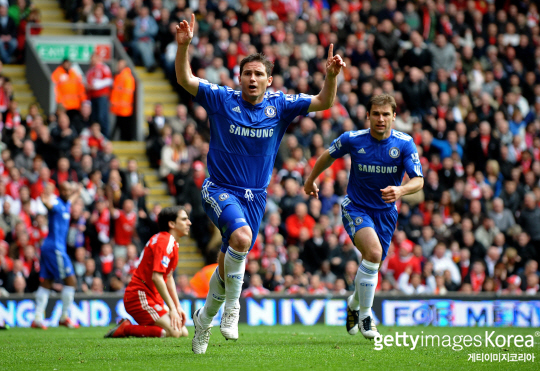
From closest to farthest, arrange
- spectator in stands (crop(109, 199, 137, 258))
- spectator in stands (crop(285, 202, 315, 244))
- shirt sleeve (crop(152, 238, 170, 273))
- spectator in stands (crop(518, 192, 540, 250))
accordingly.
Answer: shirt sleeve (crop(152, 238, 170, 273))
spectator in stands (crop(109, 199, 137, 258))
spectator in stands (crop(285, 202, 315, 244))
spectator in stands (crop(518, 192, 540, 250))

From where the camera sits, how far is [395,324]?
15.0m

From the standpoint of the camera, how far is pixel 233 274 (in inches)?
316

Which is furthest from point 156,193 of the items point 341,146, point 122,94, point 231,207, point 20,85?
point 231,207

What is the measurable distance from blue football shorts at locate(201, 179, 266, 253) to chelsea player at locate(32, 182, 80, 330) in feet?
19.5

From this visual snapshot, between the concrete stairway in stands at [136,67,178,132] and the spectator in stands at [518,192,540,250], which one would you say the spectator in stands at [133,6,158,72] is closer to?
the concrete stairway in stands at [136,67,178,132]

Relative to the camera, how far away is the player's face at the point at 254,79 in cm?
846

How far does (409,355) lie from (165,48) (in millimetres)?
14809

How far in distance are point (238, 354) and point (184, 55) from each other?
9.89 ft

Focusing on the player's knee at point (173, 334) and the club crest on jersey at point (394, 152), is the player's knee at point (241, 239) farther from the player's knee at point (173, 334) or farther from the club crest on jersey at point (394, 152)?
the player's knee at point (173, 334)

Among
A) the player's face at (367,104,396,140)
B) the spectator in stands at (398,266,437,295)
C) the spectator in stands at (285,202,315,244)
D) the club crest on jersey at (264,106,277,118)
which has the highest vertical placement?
the club crest on jersey at (264,106,277,118)

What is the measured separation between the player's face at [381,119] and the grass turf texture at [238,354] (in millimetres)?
2495

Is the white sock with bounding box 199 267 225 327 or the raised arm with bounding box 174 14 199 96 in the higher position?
the raised arm with bounding box 174 14 199 96

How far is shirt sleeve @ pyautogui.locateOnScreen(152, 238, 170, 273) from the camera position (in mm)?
10320

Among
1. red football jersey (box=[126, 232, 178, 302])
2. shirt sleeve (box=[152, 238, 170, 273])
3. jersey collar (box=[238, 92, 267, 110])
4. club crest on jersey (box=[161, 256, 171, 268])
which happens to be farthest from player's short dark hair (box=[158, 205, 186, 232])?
jersey collar (box=[238, 92, 267, 110])
